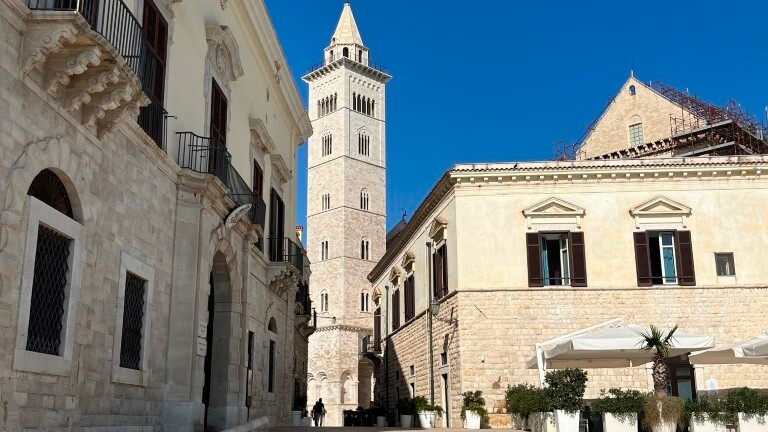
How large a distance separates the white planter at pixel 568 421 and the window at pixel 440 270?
361 inches

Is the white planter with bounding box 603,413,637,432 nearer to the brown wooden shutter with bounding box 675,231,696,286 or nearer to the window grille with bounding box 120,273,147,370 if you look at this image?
the brown wooden shutter with bounding box 675,231,696,286

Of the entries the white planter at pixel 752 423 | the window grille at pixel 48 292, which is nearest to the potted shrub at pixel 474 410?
the white planter at pixel 752 423

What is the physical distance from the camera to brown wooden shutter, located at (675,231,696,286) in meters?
22.5

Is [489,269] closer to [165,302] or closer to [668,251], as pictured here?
[668,251]

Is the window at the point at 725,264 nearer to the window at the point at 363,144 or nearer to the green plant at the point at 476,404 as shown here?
the green plant at the point at 476,404

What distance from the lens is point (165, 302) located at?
12.0 meters

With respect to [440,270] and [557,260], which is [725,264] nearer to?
[557,260]

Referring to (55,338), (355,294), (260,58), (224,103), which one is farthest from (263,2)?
(355,294)

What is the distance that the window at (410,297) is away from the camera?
29.7 m

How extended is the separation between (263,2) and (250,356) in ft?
27.3

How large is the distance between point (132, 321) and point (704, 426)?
35.3 ft

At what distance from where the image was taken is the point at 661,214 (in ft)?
74.7

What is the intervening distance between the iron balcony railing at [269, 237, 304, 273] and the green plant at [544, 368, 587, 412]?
7.81 meters

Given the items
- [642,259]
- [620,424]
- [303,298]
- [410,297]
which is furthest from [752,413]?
[410,297]
